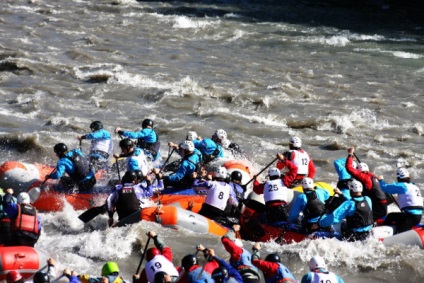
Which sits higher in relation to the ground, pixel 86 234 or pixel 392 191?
pixel 392 191

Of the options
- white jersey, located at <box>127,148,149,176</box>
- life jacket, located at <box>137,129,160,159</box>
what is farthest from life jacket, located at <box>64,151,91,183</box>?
life jacket, located at <box>137,129,160,159</box>

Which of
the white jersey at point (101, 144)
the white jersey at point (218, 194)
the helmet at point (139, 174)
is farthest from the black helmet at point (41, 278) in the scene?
the white jersey at point (101, 144)

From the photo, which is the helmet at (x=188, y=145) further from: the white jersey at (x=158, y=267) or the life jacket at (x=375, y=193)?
the white jersey at (x=158, y=267)

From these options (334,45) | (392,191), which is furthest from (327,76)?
(392,191)

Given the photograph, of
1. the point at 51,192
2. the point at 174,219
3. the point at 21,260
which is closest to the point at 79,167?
the point at 51,192

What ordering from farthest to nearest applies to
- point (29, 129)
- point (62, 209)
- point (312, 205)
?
point (29, 129)
point (62, 209)
point (312, 205)

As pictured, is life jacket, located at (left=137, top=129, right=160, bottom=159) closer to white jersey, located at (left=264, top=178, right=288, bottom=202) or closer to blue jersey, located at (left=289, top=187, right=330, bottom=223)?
white jersey, located at (left=264, top=178, right=288, bottom=202)

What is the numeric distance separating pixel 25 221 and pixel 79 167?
297cm

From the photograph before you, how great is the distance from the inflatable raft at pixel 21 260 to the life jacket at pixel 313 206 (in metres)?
4.13

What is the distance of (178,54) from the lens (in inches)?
1065

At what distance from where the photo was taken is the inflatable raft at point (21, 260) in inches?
385

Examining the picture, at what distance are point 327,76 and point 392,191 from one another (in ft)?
43.8

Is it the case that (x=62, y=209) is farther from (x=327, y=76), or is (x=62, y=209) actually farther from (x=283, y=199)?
(x=327, y=76)

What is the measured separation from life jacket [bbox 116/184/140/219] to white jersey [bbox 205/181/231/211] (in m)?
1.22
